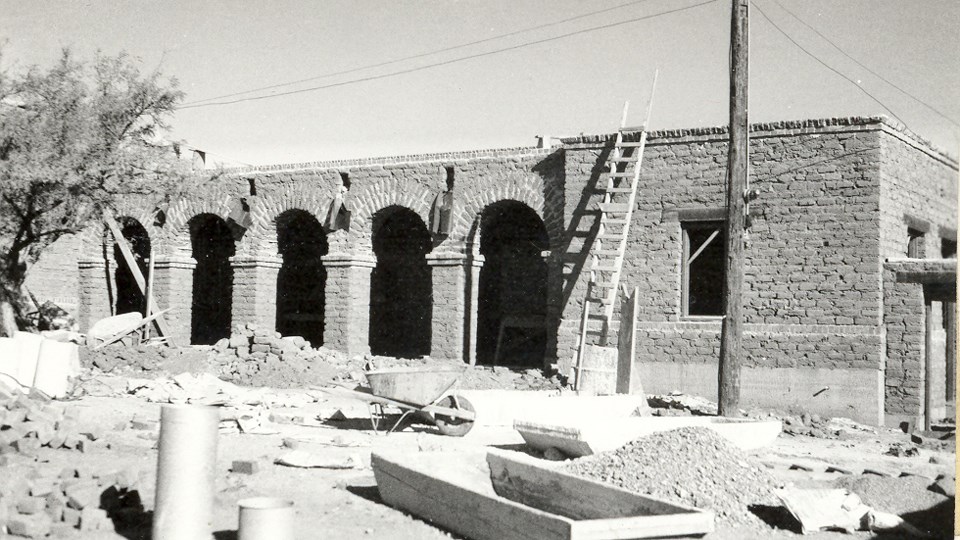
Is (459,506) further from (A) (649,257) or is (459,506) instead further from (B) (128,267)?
(B) (128,267)

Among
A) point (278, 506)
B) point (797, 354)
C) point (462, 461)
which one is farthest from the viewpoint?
point (797, 354)

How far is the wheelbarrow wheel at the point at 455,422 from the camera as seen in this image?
1051cm

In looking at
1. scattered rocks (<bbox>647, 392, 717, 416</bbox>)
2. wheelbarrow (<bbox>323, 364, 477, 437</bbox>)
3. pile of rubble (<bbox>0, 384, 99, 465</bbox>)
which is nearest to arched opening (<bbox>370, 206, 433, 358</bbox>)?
scattered rocks (<bbox>647, 392, 717, 416</bbox>)

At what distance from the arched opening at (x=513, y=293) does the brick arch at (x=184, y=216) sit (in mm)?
5303

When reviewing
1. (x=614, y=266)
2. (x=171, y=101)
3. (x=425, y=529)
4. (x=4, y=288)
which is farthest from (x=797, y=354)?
(x=4, y=288)

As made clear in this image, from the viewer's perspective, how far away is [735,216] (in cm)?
1130

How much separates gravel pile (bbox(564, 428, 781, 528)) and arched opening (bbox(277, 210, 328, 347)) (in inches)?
545

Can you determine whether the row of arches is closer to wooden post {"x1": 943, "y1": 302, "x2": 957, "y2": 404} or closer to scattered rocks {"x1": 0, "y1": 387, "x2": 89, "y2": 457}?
wooden post {"x1": 943, "y1": 302, "x2": 957, "y2": 404}

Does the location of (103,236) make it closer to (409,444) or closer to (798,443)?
(409,444)

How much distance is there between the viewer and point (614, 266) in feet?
46.1

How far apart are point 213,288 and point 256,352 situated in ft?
18.5

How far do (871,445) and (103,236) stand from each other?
586 inches

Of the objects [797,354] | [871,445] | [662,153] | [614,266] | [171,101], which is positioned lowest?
[871,445]

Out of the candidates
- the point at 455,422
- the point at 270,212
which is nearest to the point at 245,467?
the point at 455,422
